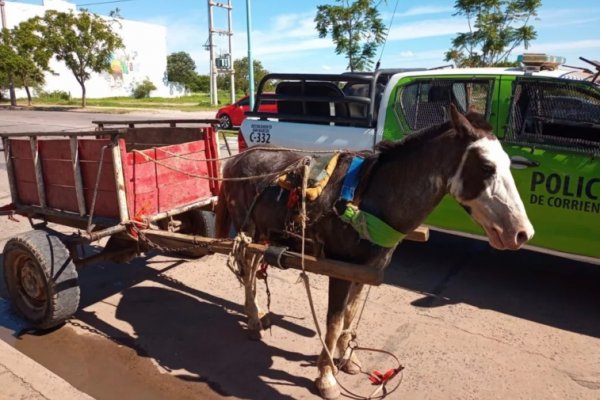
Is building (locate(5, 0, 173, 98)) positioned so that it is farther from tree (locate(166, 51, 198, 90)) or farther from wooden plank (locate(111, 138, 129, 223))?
wooden plank (locate(111, 138, 129, 223))

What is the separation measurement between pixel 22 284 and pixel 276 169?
2.71m

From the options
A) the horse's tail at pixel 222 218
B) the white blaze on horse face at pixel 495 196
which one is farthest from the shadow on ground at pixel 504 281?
the white blaze on horse face at pixel 495 196

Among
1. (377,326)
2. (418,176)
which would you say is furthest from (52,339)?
(418,176)

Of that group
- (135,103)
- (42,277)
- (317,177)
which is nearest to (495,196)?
(317,177)

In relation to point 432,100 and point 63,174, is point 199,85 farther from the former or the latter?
point 63,174

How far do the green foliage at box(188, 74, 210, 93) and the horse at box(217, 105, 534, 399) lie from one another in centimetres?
7520

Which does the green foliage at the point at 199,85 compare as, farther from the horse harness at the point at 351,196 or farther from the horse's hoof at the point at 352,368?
the horse's hoof at the point at 352,368

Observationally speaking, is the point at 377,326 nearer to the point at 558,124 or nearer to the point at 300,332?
the point at 300,332

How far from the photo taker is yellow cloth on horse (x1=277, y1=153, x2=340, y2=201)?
11.1ft

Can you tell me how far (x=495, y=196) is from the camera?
2584 mm

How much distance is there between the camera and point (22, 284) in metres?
4.63

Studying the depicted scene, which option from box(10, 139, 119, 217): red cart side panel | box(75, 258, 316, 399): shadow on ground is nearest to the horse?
box(75, 258, 316, 399): shadow on ground

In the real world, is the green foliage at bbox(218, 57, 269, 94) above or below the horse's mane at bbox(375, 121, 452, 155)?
above

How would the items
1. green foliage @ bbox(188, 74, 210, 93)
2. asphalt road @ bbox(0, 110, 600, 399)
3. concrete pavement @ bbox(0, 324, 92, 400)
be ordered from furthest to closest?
green foliage @ bbox(188, 74, 210, 93) → asphalt road @ bbox(0, 110, 600, 399) → concrete pavement @ bbox(0, 324, 92, 400)
